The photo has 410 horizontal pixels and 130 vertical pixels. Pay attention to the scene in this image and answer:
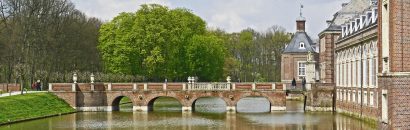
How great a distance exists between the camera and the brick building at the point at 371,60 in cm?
2155

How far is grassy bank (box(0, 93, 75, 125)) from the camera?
3762 centimetres

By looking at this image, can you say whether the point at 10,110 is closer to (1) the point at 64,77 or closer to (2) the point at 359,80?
(1) the point at 64,77

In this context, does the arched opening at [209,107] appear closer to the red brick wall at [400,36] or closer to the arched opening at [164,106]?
the arched opening at [164,106]

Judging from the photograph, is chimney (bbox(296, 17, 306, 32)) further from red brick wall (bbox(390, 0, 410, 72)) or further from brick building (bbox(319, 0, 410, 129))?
red brick wall (bbox(390, 0, 410, 72))

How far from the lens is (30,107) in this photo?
41969 millimetres

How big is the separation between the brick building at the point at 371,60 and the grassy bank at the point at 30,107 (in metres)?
20.7

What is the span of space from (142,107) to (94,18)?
34515mm

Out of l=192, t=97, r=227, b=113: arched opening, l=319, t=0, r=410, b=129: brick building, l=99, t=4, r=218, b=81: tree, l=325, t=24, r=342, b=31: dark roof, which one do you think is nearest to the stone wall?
l=319, t=0, r=410, b=129: brick building

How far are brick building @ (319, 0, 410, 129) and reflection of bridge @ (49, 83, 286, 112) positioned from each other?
498cm

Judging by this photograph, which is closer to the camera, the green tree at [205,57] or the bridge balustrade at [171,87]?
the bridge balustrade at [171,87]

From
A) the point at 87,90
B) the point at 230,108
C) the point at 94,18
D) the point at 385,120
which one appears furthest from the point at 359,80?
the point at 94,18

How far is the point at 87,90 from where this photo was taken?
165 feet

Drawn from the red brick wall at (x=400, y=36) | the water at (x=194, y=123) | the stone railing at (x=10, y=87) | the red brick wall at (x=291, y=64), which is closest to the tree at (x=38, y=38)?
the stone railing at (x=10, y=87)

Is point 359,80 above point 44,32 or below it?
below
